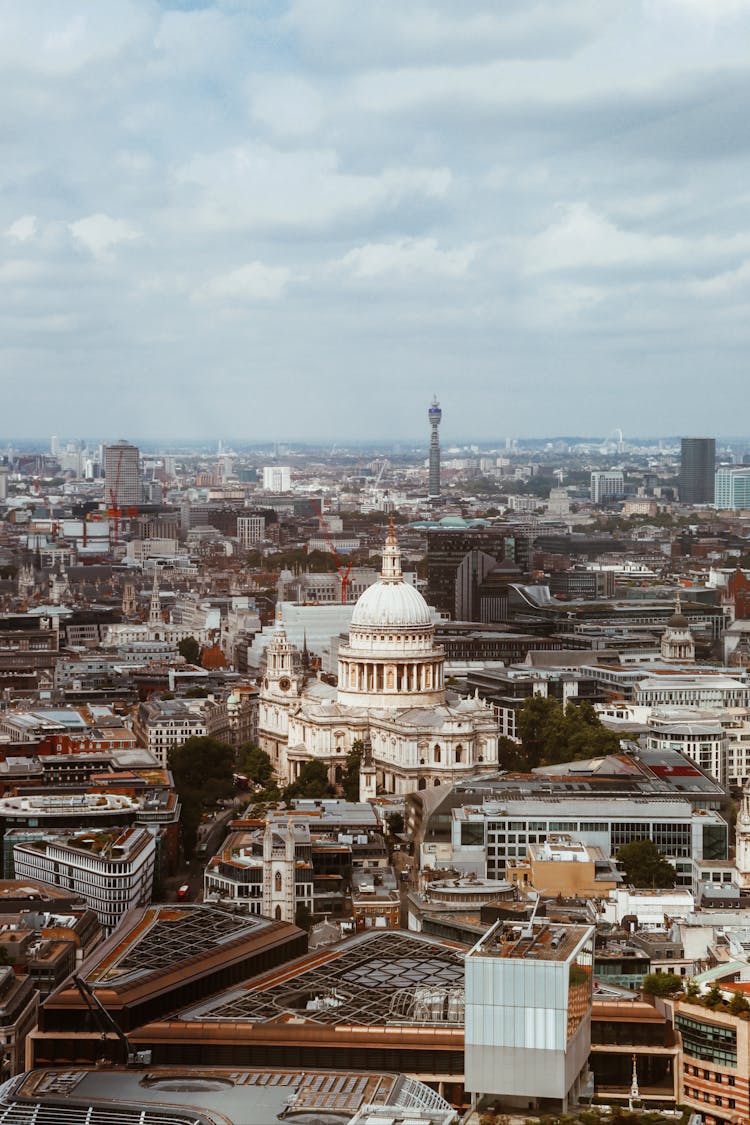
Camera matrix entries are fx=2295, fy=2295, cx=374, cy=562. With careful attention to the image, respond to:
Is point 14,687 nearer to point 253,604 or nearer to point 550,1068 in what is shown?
point 253,604

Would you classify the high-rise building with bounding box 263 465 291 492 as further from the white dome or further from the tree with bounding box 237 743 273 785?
the tree with bounding box 237 743 273 785

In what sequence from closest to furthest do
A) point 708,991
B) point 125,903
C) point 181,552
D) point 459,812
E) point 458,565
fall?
point 708,991, point 125,903, point 459,812, point 458,565, point 181,552

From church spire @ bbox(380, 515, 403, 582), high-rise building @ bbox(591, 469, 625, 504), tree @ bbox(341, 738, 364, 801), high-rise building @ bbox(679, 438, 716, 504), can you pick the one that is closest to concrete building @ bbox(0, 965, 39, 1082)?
tree @ bbox(341, 738, 364, 801)

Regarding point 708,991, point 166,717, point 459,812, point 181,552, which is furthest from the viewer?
point 181,552

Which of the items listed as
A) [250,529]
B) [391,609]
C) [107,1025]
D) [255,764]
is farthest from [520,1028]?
[250,529]

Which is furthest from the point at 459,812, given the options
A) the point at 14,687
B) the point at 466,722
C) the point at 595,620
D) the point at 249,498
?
the point at 249,498

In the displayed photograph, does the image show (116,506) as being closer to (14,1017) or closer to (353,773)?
(353,773)
